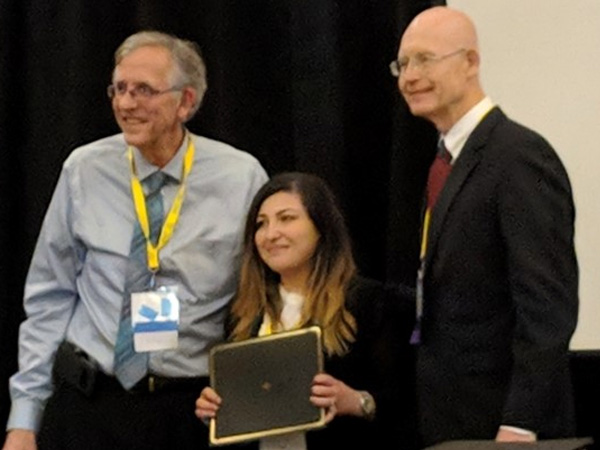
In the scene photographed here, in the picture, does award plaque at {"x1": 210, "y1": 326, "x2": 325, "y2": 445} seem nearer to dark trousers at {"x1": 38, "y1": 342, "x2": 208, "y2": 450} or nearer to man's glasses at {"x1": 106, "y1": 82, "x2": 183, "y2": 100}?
dark trousers at {"x1": 38, "y1": 342, "x2": 208, "y2": 450}

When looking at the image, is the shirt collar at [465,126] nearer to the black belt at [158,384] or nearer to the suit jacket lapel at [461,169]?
the suit jacket lapel at [461,169]

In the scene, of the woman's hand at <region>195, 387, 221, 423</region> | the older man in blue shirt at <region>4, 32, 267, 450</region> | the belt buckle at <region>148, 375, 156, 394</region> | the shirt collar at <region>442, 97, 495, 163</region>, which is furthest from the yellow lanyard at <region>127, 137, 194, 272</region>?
the shirt collar at <region>442, 97, 495, 163</region>

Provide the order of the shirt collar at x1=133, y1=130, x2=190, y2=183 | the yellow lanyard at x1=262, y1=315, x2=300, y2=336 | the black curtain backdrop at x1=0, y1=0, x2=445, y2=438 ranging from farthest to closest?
the black curtain backdrop at x1=0, y1=0, x2=445, y2=438, the shirt collar at x1=133, y1=130, x2=190, y2=183, the yellow lanyard at x1=262, y1=315, x2=300, y2=336

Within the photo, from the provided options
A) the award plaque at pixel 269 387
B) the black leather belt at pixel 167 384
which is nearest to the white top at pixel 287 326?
the award plaque at pixel 269 387

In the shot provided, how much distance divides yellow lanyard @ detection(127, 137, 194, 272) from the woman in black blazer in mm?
224

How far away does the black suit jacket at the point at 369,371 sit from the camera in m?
3.35

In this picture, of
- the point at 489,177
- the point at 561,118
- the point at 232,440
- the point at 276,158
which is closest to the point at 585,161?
the point at 561,118

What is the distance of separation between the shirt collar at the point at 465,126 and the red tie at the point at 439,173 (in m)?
0.03

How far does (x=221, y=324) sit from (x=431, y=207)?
0.76 meters

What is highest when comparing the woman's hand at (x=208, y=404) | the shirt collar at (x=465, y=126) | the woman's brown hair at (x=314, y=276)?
the shirt collar at (x=465, y=126)

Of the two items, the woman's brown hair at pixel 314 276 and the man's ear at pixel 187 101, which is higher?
the man's ear at pixel 187 101

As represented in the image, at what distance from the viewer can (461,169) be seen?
2.97m

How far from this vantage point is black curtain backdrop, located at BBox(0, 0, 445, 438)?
4.34 m

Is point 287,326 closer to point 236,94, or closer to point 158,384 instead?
point 158,384
